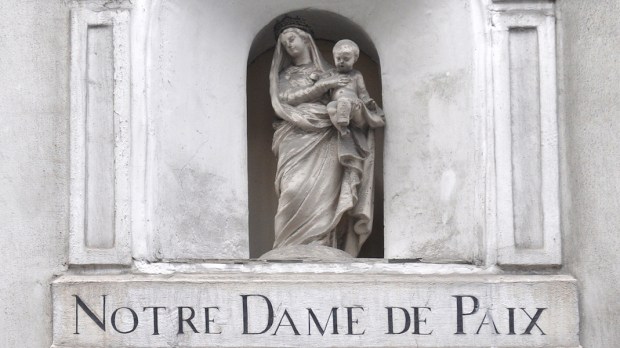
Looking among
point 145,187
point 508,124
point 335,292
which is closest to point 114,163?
point 145,187

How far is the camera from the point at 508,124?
960 centimetres

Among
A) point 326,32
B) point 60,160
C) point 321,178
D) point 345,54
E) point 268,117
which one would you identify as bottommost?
point 321,178

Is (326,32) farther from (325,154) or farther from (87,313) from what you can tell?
(87,313)

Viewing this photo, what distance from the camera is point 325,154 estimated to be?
10.3 meters

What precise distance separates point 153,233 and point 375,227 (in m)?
1.54

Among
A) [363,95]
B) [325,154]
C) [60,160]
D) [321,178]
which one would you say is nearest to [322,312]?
[321,178]

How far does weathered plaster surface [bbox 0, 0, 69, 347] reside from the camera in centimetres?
948

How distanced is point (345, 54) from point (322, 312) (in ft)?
5.57

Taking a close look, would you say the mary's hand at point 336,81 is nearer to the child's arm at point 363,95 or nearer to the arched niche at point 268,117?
the child's arm at point 363,95

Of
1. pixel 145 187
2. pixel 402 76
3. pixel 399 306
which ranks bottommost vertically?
pixel 399 306

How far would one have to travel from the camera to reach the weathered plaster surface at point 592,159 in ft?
30.6

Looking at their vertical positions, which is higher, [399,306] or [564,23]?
[564,23]

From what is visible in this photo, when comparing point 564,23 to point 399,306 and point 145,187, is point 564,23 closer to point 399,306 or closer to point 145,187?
point 399,306

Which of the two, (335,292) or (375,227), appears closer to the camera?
(335,292)
